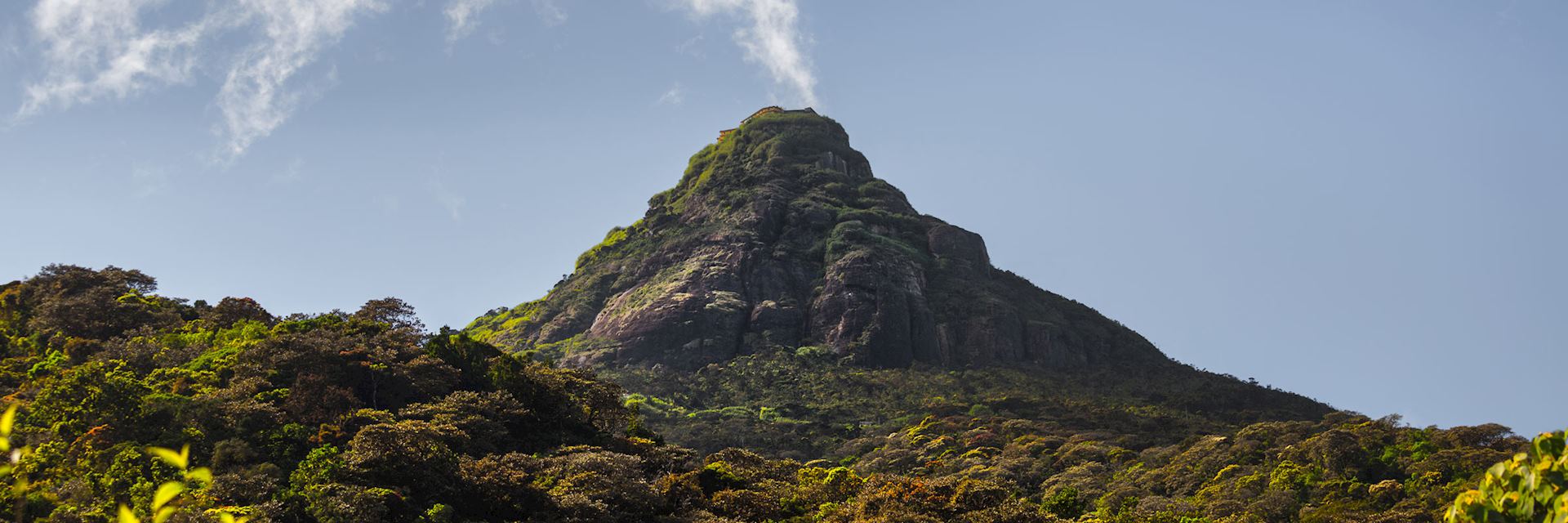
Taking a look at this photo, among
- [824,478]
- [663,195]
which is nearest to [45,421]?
[824,478]

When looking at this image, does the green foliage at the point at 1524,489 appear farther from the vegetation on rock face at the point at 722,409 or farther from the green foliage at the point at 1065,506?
the green foliage at the point at 1065,506

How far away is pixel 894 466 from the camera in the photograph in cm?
9969

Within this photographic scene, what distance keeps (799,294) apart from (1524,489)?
478 ft

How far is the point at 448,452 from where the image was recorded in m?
53.5

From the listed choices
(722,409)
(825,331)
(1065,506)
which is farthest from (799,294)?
(1065,506)

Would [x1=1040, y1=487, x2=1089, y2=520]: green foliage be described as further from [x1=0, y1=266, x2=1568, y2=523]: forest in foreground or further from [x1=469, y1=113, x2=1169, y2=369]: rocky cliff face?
[x1=469, y1=113, x2=1169, y2=369]: rocky cliff face

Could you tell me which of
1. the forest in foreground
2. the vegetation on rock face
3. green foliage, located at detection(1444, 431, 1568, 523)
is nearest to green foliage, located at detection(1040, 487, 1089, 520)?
the forest in foreground

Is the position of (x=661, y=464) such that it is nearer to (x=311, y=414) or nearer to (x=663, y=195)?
(x=311, y=414)

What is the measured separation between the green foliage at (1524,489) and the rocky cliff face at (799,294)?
13066 centimetres

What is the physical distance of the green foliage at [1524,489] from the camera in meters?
9.01

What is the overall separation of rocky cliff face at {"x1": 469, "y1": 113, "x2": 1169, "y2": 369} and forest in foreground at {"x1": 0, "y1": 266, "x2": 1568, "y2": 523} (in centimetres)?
4312

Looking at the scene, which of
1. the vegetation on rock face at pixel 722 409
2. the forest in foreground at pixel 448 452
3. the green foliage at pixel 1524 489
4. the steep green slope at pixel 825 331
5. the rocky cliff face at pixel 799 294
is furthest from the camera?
the rocky cliff face at pixel 799 294

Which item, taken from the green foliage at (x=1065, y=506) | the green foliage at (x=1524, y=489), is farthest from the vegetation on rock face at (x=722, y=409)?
the green foliage at (x=1065, y=506)

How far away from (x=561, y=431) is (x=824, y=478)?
15.4 meters
